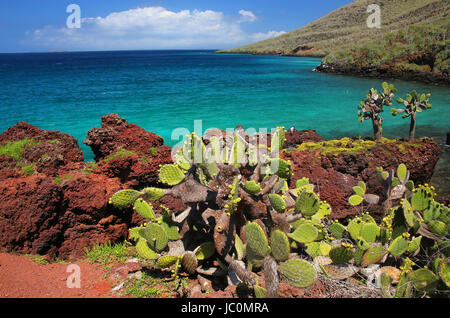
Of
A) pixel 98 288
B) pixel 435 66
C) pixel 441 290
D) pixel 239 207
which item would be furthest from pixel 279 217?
pixel 435 66

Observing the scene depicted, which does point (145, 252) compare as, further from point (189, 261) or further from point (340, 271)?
point (340, 271)

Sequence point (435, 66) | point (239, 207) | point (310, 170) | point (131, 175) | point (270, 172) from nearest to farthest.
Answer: point (239, 207) < point (270, 172) < point (131, 175) < point (310, 170) < point (435, 66)

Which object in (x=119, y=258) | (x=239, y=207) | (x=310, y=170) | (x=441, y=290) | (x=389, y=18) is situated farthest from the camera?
(x=389, y=18)

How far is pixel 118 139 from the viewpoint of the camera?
549 cm

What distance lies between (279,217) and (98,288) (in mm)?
2157

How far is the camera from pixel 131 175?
5.05 m

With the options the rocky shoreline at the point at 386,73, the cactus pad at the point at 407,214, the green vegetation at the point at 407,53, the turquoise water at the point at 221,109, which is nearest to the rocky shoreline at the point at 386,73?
the rocky shoreline at the point at 386,73

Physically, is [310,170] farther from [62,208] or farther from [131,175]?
[62,208]

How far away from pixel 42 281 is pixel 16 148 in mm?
2431

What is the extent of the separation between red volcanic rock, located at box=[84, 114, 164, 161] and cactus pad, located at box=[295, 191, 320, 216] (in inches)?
119

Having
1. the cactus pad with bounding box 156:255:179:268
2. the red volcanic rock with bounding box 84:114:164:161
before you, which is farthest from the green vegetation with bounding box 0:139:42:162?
the cactus pad with bounding box 156:255:179:268

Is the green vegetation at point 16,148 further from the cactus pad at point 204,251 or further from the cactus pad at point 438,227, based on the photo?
the cactus pad at point 438,227

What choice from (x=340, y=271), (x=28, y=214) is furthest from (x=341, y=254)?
(x=28, y=214)

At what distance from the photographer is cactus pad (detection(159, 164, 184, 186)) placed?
11.0 feet
